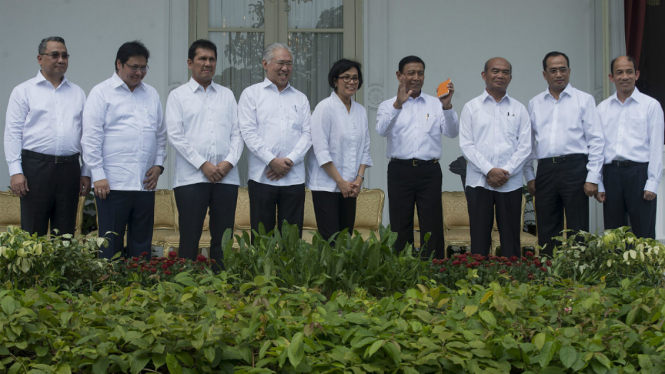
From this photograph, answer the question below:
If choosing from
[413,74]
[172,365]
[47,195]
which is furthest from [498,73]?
[172,365]

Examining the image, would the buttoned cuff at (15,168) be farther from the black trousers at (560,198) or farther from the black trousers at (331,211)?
the black trousers at (560,198)

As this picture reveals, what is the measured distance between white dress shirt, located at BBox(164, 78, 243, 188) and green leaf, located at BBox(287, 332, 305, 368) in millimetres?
2635

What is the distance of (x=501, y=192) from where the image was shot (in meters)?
4.47

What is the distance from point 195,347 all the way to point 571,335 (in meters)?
1.00

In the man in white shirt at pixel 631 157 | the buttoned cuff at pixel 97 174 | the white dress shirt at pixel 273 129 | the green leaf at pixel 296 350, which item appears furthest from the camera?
the man in white shirt at pixel 631 157

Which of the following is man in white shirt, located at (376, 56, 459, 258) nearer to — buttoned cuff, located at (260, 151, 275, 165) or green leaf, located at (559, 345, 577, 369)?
buttoned cuff, located at (260, 151, 275, 165)

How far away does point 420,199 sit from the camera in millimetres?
4656

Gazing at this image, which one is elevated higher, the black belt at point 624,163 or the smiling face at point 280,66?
the smiling face at point 280,66

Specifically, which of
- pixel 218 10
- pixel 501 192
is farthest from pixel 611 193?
pixel 218 10

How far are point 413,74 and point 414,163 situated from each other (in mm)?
636

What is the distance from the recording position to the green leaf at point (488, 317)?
1.83m

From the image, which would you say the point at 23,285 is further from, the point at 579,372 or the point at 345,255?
the point at 579,372

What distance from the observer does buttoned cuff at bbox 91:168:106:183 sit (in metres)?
4.09

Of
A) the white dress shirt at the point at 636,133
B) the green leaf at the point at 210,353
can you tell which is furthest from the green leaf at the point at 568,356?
the white dress shirt at the point at 636,133
